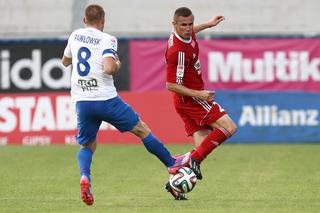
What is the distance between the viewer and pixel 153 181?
38.7 feet

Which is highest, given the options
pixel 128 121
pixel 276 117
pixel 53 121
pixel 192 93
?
pixel 192 93

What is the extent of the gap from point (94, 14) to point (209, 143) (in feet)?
6.61

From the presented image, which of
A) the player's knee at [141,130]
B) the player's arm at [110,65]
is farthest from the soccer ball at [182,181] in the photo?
the player's arm at [110,65]

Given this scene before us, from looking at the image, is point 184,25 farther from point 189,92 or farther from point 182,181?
point 182,181

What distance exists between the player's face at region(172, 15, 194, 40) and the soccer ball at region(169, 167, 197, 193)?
149cm

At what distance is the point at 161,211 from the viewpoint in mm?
8828

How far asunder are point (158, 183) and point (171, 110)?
A: 663cm

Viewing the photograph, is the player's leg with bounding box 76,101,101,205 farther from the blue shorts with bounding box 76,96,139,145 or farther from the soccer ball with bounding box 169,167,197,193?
the soccer ball with bounding box 169,167,197,193

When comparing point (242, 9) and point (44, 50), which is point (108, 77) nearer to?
point (44, 50)

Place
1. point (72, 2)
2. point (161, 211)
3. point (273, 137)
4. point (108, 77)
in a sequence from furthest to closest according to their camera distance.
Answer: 1. point (72, 2)
2. point (273, 137)
3. point (108, 77)
4. point (161, 211)

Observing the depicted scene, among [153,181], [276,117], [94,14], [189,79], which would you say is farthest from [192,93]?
[276,117]

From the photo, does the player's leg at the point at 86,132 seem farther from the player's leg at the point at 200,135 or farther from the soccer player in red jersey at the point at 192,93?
the player's leg at the point at 200,135

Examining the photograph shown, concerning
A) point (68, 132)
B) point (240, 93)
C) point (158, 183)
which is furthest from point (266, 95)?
point (158, 183)

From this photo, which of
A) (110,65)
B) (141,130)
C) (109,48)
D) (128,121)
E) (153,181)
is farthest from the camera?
(153,181)
